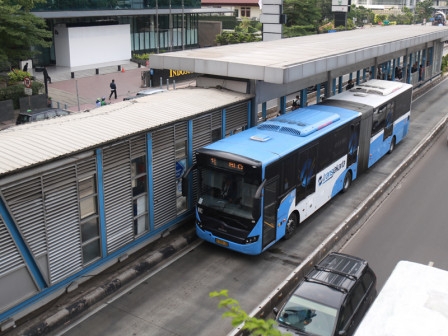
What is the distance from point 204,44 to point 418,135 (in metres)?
44.5

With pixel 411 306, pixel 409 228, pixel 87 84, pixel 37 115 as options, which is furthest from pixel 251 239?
pixel 87 84

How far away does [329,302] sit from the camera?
9.31 m

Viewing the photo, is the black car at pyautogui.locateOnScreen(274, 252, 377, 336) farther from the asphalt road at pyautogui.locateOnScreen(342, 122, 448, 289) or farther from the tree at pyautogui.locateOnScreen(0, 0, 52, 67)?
the tree at pyautogui.locateOnScreen(0, 0, 52, 67)

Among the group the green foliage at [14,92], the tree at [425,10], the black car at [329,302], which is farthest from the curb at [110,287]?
the tree at [425,10]

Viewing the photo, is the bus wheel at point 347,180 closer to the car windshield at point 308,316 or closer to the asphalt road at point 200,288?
the asphalt road at point 200,288

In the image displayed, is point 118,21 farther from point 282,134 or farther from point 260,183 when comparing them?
point 260,183

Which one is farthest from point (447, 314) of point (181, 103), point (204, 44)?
point (204, 44)

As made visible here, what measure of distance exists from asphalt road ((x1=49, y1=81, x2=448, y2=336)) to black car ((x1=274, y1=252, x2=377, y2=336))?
1.61m

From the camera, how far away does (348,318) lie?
30.6 ft

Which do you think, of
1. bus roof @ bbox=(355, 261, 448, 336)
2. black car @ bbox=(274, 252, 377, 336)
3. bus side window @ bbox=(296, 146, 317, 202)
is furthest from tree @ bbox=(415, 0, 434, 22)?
bus roof @ bbox=(355, 261, 448, 336)

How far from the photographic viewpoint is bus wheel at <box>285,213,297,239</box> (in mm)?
13882

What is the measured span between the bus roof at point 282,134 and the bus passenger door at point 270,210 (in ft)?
2.14

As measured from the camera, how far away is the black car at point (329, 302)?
9023 millimetres

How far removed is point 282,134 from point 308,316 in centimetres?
619
